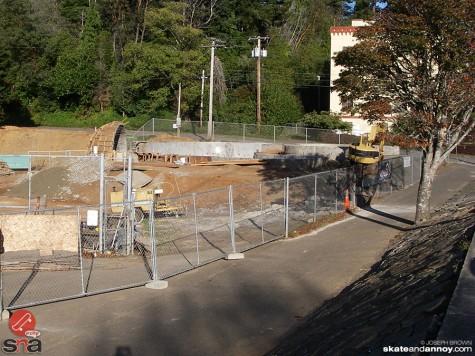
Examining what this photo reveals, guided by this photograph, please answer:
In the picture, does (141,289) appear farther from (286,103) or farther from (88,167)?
(286,103)

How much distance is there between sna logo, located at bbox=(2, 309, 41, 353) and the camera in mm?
8664

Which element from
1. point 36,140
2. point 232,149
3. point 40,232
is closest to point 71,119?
point 36,140

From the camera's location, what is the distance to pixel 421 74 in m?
16.8

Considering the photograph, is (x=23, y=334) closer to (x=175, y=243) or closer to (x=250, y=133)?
(x=175, y=243)

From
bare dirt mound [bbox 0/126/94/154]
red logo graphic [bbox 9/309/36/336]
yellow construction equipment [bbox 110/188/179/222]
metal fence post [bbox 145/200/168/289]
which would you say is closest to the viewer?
red logo graphic [bbox 9/309/36/336]

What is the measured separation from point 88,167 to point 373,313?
25.2 metres

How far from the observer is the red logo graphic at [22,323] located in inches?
370

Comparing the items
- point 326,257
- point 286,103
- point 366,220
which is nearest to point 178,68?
point 286,103

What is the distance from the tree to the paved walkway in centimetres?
357

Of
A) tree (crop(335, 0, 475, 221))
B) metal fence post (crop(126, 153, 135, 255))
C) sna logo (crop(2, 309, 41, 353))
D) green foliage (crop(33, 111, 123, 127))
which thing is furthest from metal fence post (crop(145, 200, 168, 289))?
green foliage (crop(33, 111, 123, 127))

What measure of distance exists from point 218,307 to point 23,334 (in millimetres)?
3335

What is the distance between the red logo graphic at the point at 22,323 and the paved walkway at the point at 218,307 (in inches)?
5.1

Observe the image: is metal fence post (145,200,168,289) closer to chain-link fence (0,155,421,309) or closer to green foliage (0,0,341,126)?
chain-link fence (0,155,421,309)

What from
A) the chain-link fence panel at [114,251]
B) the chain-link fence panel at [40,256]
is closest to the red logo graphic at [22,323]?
the chain-link fence panel at [40,256]
